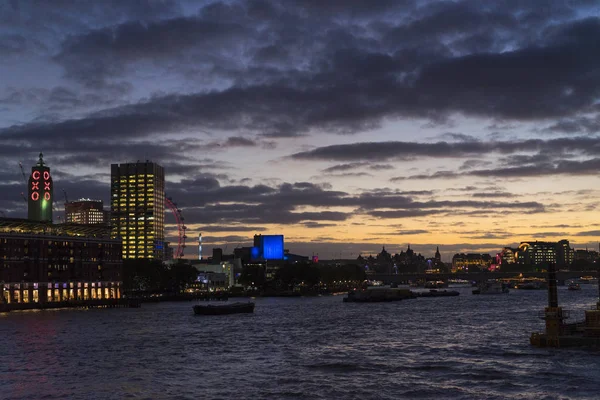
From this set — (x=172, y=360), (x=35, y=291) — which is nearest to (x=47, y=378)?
(x=172, y=360)

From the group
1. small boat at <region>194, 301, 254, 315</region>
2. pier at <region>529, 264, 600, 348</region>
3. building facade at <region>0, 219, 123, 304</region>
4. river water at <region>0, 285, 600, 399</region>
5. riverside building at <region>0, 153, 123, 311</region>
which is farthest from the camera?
building facade at <region>0, 219, 123, 304</region>

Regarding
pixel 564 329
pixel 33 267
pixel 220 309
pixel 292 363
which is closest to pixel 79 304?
pixel 33 267

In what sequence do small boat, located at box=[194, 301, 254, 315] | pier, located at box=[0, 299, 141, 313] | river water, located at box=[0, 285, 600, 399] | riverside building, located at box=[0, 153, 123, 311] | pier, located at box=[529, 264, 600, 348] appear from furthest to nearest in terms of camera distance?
riverside building, located at box=[0, 153, 123, 311]
pier, located at box=[0, 299, 141, 313]
small boat, located at box=[194, 301, 254, 315]
pier, located at box=[529, 264, 600, 348]
river water, located at box=[0, 285, 600, 399]

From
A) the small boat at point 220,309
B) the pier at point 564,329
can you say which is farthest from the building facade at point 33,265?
the pier at point 564,329

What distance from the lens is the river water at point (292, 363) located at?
177 feet

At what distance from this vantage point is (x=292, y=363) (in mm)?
69062

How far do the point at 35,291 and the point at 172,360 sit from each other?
126 metres

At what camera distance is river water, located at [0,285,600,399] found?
5403 centimetres

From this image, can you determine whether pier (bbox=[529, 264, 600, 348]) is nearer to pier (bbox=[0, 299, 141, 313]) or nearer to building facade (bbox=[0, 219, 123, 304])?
pier (bbox=[0, 299, 141, 313])

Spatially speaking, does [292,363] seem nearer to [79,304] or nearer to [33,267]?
[79,304]

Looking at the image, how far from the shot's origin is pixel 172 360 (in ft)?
236

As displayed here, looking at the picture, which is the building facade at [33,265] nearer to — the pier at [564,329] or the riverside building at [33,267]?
the riverside building at [33,267]

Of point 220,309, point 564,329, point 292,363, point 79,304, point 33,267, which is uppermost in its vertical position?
point 33,267

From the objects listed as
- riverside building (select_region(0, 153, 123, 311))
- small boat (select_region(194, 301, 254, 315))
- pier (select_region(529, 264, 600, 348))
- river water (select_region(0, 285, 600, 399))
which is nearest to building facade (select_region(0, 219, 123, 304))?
riverside building (select_region(0, 153, 123, 311))
